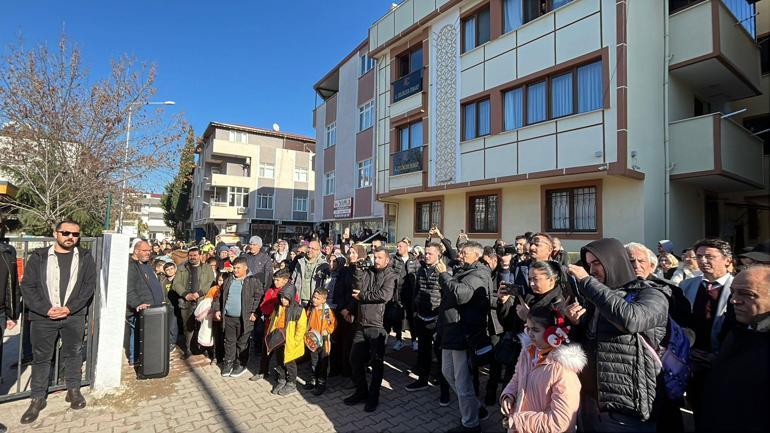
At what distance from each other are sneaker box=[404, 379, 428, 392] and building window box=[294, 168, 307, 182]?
35.9 meters

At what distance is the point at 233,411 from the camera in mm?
4406

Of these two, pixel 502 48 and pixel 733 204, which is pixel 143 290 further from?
pixel 733 204

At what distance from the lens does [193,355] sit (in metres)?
6.60

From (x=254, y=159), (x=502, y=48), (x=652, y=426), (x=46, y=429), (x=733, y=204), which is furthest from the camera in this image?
(x=254, y=159)

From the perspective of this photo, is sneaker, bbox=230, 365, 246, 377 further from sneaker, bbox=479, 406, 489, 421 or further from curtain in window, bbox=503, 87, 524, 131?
curtain in window, bbox=503, 87, 524, 131

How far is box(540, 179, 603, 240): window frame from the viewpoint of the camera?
1012cm

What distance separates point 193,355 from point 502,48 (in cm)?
1192

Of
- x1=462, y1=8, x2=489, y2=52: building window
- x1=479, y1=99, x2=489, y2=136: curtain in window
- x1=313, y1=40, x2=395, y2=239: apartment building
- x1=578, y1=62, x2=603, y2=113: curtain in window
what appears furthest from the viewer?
x1=313, y1=40, x2=395, y2=239: apartment building

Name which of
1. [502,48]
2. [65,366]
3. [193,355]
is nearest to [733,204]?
[502,48]

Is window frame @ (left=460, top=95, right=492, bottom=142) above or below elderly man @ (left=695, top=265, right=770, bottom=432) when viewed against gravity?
above

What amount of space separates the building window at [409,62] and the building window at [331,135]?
284 inches

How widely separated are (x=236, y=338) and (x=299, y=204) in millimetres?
34307

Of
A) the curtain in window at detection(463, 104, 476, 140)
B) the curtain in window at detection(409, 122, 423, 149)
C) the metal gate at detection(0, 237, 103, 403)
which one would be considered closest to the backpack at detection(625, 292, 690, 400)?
the metal gate at detection(0, 237, 103, 403)

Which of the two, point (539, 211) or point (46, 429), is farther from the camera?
point (539, 211)
